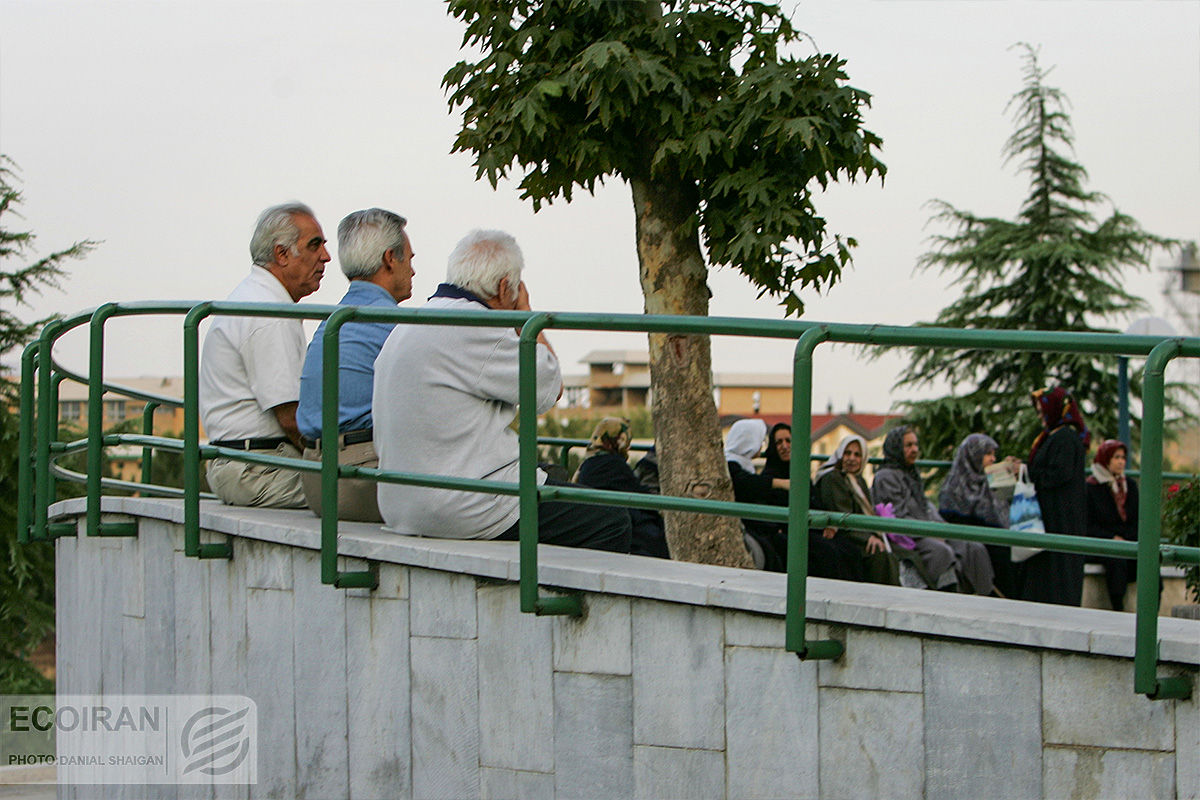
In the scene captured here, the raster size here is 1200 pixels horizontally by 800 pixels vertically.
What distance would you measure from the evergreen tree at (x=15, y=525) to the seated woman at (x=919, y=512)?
41.8ft

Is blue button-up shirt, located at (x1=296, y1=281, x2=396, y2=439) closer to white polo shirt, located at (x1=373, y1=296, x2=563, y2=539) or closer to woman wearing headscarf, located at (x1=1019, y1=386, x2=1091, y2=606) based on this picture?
white polo shirt, located at (x1=373, y1=296, x2=563, y2=539)

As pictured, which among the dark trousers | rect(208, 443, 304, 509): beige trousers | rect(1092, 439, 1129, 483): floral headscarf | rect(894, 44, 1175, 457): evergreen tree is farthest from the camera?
rect(894, 44, 1175, 457): evergreen tree

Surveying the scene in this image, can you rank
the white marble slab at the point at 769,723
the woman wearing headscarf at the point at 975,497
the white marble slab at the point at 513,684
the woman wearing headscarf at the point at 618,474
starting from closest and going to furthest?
the white marble slab at the point at 769,723 → the white marble slab at the point at 513,684 → the woman wearing headscarf at the point at 618,474 → the woman wearing headscarf at the point at 975,497

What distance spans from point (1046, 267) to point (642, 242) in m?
23.5

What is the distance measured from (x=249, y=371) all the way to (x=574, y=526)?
1.73 m

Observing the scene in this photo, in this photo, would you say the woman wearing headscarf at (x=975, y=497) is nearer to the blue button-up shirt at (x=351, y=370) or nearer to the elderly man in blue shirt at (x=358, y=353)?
the elderly man in blue shirt at (x=358, y=353)

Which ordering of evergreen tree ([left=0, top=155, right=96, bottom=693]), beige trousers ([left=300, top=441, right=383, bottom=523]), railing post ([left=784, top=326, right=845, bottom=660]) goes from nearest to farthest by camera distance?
1. railing post ([left=784, top=326, right=845, bottom=660])
2. beige trousers ([left=300, top=441, right=383, bottom=523])
3. evergreen tree ([left=0, top=155, right=96, bottom=693])

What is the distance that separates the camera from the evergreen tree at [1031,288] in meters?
29.6

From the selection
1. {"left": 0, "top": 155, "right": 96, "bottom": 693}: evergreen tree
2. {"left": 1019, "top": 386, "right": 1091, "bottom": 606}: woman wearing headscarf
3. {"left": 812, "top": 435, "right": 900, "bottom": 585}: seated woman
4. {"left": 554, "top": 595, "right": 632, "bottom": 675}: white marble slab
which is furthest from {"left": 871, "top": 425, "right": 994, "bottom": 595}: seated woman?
{"left": 0, "top": 155, "right": 96, "bottom": 693}: evergreen tree

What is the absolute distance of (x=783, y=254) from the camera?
8.18m

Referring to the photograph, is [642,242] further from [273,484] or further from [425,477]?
[425,477]

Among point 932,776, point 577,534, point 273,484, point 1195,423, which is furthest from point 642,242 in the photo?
point 1195,423

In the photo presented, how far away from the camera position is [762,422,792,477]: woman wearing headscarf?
909cm

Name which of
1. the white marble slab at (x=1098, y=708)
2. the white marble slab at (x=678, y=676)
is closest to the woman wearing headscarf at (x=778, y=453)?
the white marble slab at (x=678, y=676)
